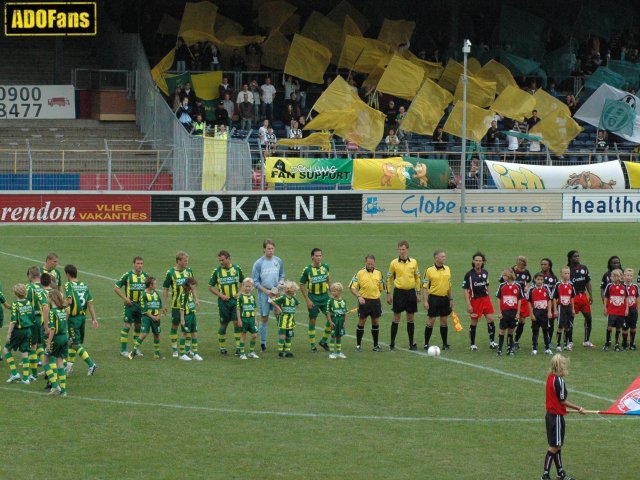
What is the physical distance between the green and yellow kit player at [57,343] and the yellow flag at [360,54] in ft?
116

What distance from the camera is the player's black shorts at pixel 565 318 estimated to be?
74.4ft

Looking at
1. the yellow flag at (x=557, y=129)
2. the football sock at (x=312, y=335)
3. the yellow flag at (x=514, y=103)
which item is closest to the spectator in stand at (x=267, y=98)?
the yellow flag at (x=514, y=103)

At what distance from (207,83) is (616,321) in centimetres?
3083

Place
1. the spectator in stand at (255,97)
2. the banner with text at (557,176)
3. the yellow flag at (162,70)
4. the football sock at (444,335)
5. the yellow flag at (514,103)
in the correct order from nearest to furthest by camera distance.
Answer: the football sock at (444,335) < the banner with text at (557,176) < the spectator in stand at (255,97) < the yellow flag at (162,70) < the yellow flag at (514,103)

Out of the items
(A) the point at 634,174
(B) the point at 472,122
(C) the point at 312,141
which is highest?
(B) the point at 472,122

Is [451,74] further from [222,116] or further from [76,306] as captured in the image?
[76,306]

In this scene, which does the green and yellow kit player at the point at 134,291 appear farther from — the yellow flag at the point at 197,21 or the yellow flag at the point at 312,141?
the yellow flag at the point at 197,21

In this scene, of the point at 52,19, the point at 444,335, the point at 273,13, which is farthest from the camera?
the point at 273,13

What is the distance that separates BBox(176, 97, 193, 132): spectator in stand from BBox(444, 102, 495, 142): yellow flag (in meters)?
10.0

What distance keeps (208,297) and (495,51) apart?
30083 mm

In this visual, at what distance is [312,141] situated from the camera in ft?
151

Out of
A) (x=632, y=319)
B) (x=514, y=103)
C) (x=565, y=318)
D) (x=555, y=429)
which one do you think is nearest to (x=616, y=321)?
(x=632, y=319)

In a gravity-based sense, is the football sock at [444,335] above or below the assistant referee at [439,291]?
below

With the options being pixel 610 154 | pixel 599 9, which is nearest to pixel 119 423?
pixel 610 154
